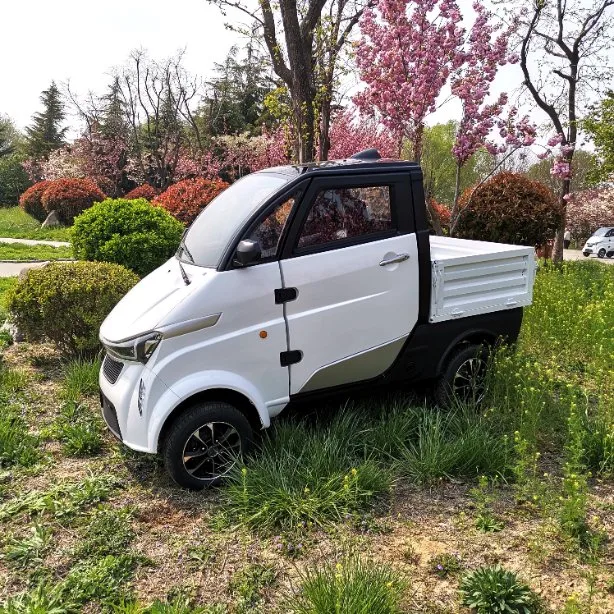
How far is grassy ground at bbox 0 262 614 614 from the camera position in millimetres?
2551

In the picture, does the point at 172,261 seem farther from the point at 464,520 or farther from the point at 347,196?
the point at 464,520

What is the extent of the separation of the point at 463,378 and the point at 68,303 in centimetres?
370

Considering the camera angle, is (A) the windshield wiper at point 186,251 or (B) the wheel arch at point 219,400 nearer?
(B) the wheel arch at point 219,400

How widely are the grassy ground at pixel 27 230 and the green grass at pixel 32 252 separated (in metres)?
0.70

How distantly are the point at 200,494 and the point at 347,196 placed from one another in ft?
6.99

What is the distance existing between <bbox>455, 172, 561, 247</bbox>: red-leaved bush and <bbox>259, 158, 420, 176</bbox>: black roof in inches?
270

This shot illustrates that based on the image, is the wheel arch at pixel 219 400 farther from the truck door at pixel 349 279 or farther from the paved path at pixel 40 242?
the paved path at pixel 40 242

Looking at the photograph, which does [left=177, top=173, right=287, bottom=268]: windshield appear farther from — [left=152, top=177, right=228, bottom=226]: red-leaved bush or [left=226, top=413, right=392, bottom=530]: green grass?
[left=152, top=177, right=228, bottom=226]: red-leaved bush

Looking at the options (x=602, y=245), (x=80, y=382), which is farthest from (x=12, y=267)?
(x=602, y=245)

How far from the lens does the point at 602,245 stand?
24500mm

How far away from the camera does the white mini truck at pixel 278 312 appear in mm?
3359

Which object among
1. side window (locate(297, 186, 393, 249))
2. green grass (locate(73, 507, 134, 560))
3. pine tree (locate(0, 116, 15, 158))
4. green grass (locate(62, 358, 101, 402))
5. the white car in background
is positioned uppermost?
pine tree (locate(0, 116, 15, 158))

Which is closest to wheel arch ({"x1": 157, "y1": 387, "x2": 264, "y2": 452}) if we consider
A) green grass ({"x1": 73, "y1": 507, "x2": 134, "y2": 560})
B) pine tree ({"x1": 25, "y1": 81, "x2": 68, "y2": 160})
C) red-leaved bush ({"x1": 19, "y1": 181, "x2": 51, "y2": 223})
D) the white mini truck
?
the white mini truck

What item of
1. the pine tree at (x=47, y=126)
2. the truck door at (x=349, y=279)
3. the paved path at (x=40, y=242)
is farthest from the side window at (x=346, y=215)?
the pine tree at (x=47, y=126)
